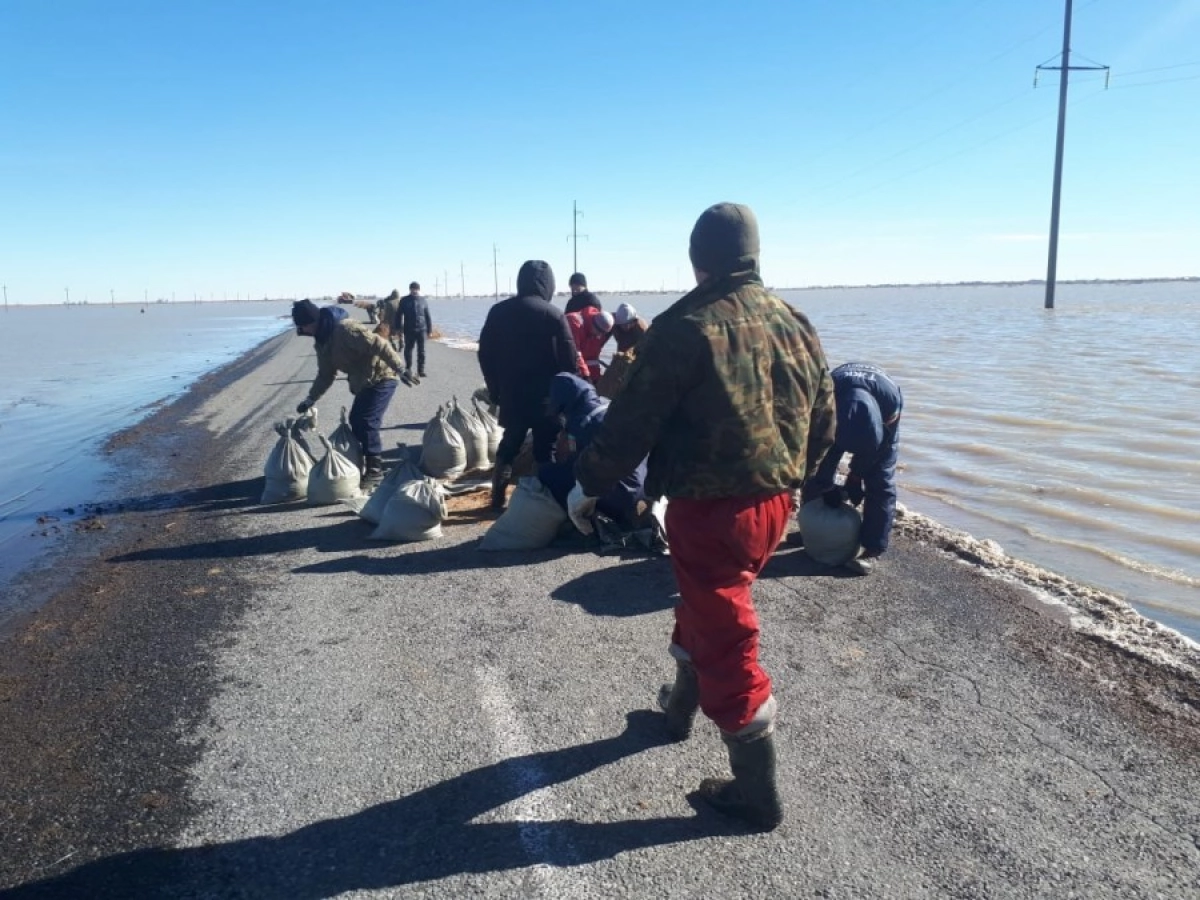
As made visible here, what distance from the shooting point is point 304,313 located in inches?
314

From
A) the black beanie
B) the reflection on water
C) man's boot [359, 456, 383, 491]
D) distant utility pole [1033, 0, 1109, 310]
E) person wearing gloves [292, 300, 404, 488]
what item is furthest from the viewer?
distant utility pole [1033, 0, 1109, 310]

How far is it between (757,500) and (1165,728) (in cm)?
221

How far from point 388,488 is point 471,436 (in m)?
2.17

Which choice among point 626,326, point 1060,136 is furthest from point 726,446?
point 1060,136

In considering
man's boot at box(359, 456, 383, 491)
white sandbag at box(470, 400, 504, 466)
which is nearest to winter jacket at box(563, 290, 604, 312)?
white sandbag at box(470, 400, 504, 466)

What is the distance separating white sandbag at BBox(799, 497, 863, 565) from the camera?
557 centimetres

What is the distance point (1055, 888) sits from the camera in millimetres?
2586

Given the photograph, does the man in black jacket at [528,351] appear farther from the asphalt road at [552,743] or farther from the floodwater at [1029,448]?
the floodwater at [1029,448]

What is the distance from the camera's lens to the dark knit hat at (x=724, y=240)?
287cm

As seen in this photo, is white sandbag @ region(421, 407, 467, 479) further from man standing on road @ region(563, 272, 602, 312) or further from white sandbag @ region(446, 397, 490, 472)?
man standing on road @ region(563, 272, 602, 312)

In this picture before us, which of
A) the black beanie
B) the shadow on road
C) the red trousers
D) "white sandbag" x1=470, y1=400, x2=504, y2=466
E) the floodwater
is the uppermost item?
the black beanie

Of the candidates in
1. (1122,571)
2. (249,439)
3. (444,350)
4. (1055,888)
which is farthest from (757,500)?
(444,350)

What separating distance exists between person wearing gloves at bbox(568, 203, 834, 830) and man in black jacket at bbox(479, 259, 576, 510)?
151 inches

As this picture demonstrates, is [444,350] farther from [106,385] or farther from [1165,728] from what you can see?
[1165,728]
